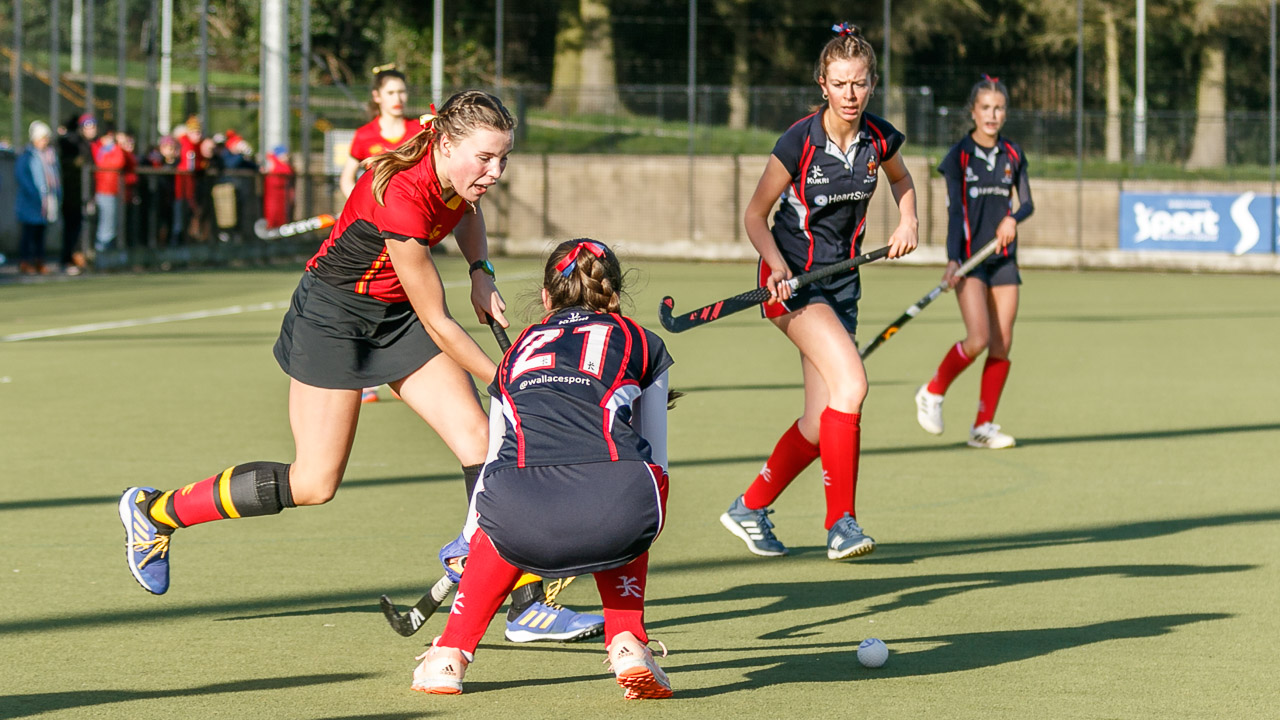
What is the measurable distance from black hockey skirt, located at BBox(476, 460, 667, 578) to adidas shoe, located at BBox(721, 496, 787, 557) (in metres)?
2.15

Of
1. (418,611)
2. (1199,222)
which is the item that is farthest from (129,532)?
(1199,222)

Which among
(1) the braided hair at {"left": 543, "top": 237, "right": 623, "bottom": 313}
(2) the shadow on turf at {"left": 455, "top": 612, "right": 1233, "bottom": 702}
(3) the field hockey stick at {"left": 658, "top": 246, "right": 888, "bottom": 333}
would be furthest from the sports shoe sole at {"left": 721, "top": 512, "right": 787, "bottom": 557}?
(1) the braided hair at {"left": 543, "top": 237, "right": 623, "bottom": 313}

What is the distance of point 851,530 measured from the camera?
5.71 metres

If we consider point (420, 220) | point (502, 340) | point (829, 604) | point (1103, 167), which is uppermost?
point (1103, 167)

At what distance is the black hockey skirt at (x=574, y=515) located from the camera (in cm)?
397

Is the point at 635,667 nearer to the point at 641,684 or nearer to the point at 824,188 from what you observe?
the point at 641,684

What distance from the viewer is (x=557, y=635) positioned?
4820mm

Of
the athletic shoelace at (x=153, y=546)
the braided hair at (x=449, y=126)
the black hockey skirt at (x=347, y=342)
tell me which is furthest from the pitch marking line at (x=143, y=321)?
the braided hair at (x=449, y=126)

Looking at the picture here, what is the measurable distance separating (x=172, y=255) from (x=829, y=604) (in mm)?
18623

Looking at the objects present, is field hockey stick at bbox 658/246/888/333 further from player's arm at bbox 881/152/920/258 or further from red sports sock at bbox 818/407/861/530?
red sports sock at bbox 818/407/861/530

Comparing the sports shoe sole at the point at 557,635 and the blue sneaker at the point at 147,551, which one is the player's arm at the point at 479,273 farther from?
the blue sneaker at the point at 147,551

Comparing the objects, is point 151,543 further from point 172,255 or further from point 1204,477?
point 172,255

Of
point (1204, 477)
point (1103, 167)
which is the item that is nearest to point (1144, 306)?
point (1103, 167)

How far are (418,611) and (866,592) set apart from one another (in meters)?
1.63
